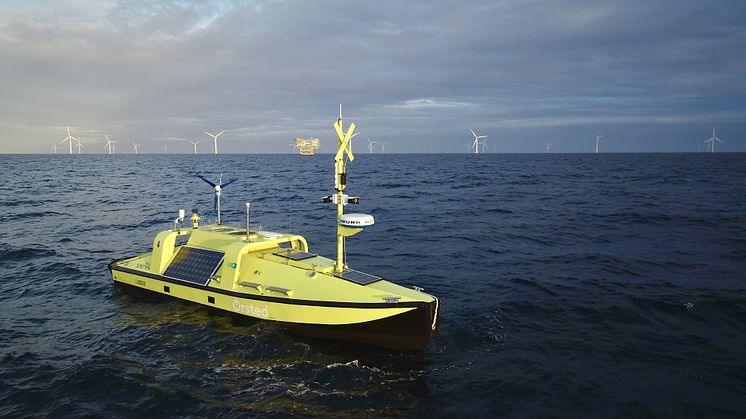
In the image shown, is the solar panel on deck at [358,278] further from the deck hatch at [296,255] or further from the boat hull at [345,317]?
the deck hatch at [296,255]

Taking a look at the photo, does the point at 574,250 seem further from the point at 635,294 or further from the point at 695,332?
the point at 695,332

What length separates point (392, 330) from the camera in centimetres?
1543

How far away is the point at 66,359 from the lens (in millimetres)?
15711

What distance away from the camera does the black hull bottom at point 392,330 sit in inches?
589

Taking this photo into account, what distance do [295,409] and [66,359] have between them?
8.90 metres

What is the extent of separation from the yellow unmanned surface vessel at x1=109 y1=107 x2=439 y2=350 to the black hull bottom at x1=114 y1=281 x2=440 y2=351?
3 cm

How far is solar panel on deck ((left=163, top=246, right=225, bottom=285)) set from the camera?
19.1m

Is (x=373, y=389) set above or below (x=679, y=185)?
below

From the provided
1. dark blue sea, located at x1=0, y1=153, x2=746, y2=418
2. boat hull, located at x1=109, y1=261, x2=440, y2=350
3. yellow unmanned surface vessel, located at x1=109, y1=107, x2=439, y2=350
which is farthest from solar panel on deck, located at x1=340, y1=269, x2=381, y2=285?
dark blue sea, located at x1=0, y1=153, x2=746, y2=418

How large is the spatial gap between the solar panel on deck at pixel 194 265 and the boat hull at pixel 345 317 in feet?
2.55

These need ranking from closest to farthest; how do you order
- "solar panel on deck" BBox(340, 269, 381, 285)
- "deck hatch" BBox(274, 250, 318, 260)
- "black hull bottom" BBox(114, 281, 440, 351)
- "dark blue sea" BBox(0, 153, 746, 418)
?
"dark blue sea" BBox(0, 153, 746, 418), "black hull bottom" BBox(114, 281, 440, 351), "solar panel on deck" BBox(340, 269, 381, 285), "deck hatch" BBox(274, 250, 318, 260)

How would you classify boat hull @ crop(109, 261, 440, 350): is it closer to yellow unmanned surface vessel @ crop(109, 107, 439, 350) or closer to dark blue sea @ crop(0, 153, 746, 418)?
yellow unmanned surface vessel @ crop(109, 107, 439, 350)

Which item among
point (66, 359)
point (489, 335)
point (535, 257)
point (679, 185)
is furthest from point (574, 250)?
point (679, 185)

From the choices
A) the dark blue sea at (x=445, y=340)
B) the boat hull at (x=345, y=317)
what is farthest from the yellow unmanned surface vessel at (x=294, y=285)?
the dark blue sea at (x=445, y=340)
